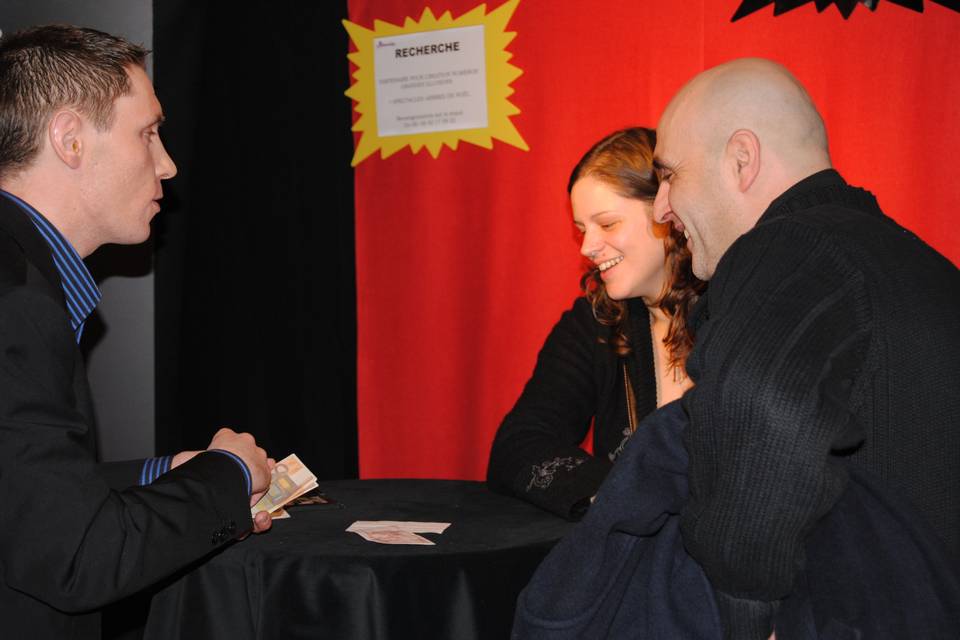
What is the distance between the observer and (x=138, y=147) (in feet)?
5.92

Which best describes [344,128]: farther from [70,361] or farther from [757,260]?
[757,260]

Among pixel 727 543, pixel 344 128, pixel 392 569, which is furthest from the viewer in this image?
pixel 344 128

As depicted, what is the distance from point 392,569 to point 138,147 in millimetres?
950

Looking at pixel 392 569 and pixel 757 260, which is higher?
pixel 757 260

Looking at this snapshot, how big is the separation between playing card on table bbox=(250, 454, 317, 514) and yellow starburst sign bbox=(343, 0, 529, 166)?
1797mm

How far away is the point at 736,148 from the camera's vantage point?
155 cm

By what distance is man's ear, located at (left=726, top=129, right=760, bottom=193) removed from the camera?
5.02ft

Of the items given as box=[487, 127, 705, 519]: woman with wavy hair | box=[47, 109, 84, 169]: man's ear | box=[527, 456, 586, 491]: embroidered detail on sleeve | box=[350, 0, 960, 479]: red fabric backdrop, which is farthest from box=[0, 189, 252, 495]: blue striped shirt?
box=[350, 0, 960, 479]: red fabric backdrop

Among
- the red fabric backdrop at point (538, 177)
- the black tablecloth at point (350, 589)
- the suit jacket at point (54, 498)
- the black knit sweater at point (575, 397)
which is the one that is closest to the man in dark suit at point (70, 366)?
the suit jacket at point (54, 498)

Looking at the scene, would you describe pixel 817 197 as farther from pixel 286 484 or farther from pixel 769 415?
pixel 286 484

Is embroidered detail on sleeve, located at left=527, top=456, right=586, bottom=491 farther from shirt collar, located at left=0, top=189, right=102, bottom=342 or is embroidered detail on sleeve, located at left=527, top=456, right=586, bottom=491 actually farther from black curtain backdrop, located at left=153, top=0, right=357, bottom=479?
black curtain backdrop, located at left=153, top=0, right=357, bottom=479

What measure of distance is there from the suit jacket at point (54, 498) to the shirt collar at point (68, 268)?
73 millimetres

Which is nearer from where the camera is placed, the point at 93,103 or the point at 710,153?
the point at 710,153

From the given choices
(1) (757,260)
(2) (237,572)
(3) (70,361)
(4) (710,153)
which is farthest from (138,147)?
(1) (757,260)
